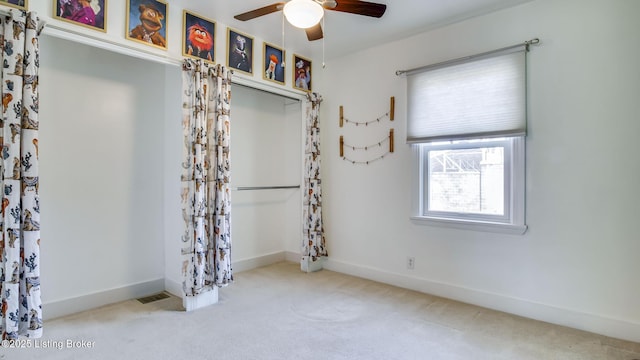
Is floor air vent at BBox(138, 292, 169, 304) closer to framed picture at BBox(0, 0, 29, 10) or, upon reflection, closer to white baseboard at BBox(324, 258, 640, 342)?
white baseboard at BBox(324, 258, 640, 342)

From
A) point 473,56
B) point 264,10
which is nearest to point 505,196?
point 473,56

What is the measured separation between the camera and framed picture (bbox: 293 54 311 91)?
12.7ft

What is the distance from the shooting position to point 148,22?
2.60 metres

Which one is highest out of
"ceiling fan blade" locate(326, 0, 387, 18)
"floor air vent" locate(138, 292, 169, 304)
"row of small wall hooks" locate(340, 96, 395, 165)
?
"ceiling fan blade" locate(326, 0, 387, 18)

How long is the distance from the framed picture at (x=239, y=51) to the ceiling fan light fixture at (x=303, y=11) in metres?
1.53

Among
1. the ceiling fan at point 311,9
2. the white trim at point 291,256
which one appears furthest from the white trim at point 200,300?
the ceiling fan at point 311,9

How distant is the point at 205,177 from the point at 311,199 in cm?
141

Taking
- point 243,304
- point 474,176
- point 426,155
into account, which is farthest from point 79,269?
point 474,176

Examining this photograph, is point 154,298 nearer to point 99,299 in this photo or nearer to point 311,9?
point 99,299

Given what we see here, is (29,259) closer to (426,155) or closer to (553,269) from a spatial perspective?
(426,155)

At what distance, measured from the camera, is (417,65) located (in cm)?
332

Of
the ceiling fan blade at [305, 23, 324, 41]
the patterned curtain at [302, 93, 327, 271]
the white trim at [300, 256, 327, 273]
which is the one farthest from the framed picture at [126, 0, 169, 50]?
the white trim at [300, 256, 327, 273]

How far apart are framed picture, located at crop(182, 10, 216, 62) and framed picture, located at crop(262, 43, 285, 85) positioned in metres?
0.64

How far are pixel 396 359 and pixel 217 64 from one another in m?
2.81
